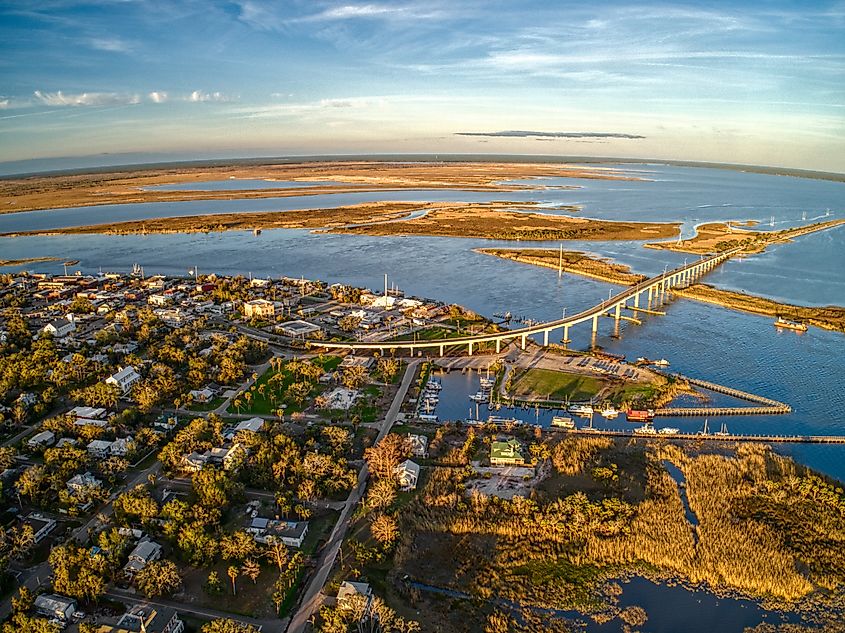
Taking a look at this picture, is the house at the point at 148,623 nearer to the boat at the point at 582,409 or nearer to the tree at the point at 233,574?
the tree at the point at 233,574

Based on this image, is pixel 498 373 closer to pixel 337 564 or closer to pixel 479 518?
pixel 479 518

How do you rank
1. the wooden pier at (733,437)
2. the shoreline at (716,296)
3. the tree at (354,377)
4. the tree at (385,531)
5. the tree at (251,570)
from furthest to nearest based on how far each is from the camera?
the shoreline at (716,296) → the tree at (354,377) → the wooden pier at (733,437) → the tree at (385,531) → the tree at (251,570)

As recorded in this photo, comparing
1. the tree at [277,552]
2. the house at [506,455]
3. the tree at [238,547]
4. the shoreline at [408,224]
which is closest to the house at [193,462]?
the tree at [238,547]

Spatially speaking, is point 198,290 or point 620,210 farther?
point 620,210

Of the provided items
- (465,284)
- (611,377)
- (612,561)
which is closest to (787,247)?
(465,284)

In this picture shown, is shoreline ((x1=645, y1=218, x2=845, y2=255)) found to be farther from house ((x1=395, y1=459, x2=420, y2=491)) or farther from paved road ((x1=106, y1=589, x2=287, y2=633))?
paved road ((x1=106, y1=589, x2=287, y2=633))

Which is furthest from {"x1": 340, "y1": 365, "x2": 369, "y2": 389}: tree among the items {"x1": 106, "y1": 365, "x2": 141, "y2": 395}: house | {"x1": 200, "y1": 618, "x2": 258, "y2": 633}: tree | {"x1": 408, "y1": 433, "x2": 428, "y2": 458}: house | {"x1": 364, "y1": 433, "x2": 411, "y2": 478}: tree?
{"x1": 200, "y1": 618, "x2": 258, "y2": 633}: tree
